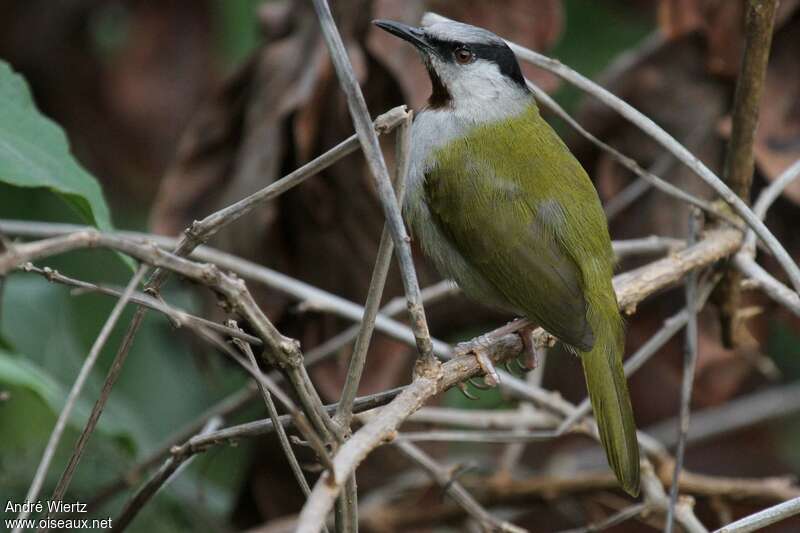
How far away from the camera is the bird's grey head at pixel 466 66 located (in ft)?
10.6

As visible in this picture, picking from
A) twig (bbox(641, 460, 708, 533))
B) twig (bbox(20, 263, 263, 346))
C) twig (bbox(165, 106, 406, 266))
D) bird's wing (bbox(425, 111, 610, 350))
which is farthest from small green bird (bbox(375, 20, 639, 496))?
twig (bbox(20, 263, 263, 346))

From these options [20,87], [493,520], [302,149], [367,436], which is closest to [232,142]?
[302,149]

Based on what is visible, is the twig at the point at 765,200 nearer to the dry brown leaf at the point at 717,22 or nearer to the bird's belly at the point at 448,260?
the bird's belly at the point at 448,260

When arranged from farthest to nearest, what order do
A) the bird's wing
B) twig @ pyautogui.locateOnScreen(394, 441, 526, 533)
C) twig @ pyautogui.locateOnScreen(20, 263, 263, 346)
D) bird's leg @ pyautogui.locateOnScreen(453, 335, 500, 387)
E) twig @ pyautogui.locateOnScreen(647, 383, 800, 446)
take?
twig @ pyautogui.locateOnScreen(647, 383, 800, 446) < the bird's wing < twig @ pyautogui.locateOnScreen(394, 441, 526, 533) < bird's leg @ pyautogui.locateOnScreen(453, 335, 500, 387) < twig @ pyautogui.locateOnScreen(20, 263, 263, 346)

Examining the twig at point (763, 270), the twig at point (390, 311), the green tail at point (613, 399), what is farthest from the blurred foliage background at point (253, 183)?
the green tail at point (613, 399)

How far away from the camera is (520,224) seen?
114 inches

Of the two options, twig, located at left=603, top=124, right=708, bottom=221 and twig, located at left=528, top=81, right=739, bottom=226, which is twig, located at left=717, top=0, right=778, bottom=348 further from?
twig, located at left=603, top=124, right=708, bottom=221

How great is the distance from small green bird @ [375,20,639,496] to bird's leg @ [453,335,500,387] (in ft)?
1.19

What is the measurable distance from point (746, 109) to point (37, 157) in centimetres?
175

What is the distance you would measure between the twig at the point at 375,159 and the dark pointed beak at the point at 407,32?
127 cm

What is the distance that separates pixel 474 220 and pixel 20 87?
1.24 m

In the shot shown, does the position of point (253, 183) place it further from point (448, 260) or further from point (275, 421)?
point (275, 421)

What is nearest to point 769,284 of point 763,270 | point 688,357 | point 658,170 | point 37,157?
point 763,270

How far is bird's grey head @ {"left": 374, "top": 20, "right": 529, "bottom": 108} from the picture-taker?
10.6 feet
